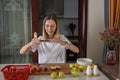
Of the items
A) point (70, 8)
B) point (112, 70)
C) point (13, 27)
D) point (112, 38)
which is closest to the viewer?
A: point (112, 70)

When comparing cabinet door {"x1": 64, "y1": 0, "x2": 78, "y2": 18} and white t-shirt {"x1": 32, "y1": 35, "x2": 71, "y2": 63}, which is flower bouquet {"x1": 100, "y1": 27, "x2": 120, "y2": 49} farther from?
cabinet door {"x1": 64, "y1": 0, "x2": 78, "y2": 18}

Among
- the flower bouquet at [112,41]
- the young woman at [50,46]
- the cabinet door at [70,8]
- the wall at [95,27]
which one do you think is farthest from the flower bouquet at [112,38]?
the cabinet door at [70,8]

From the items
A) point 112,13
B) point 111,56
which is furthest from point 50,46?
point 112,13

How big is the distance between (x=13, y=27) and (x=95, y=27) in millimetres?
1176

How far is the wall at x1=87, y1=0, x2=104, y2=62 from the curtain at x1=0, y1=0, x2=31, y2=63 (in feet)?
2.87

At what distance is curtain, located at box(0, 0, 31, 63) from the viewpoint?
2.78m

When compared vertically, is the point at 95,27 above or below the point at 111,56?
above

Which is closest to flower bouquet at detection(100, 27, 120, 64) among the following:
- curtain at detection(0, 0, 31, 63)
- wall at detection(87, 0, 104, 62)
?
wall at detection(87, 0, 104, 62)

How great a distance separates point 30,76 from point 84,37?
4.10ft

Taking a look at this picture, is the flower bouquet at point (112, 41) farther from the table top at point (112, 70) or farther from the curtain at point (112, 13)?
the curtain at point (112, 13)

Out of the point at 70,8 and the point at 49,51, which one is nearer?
the point at 49,51

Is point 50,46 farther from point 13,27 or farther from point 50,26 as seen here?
point 13,27

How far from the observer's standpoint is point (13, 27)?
284 centimetres

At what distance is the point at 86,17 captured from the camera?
2.72m
